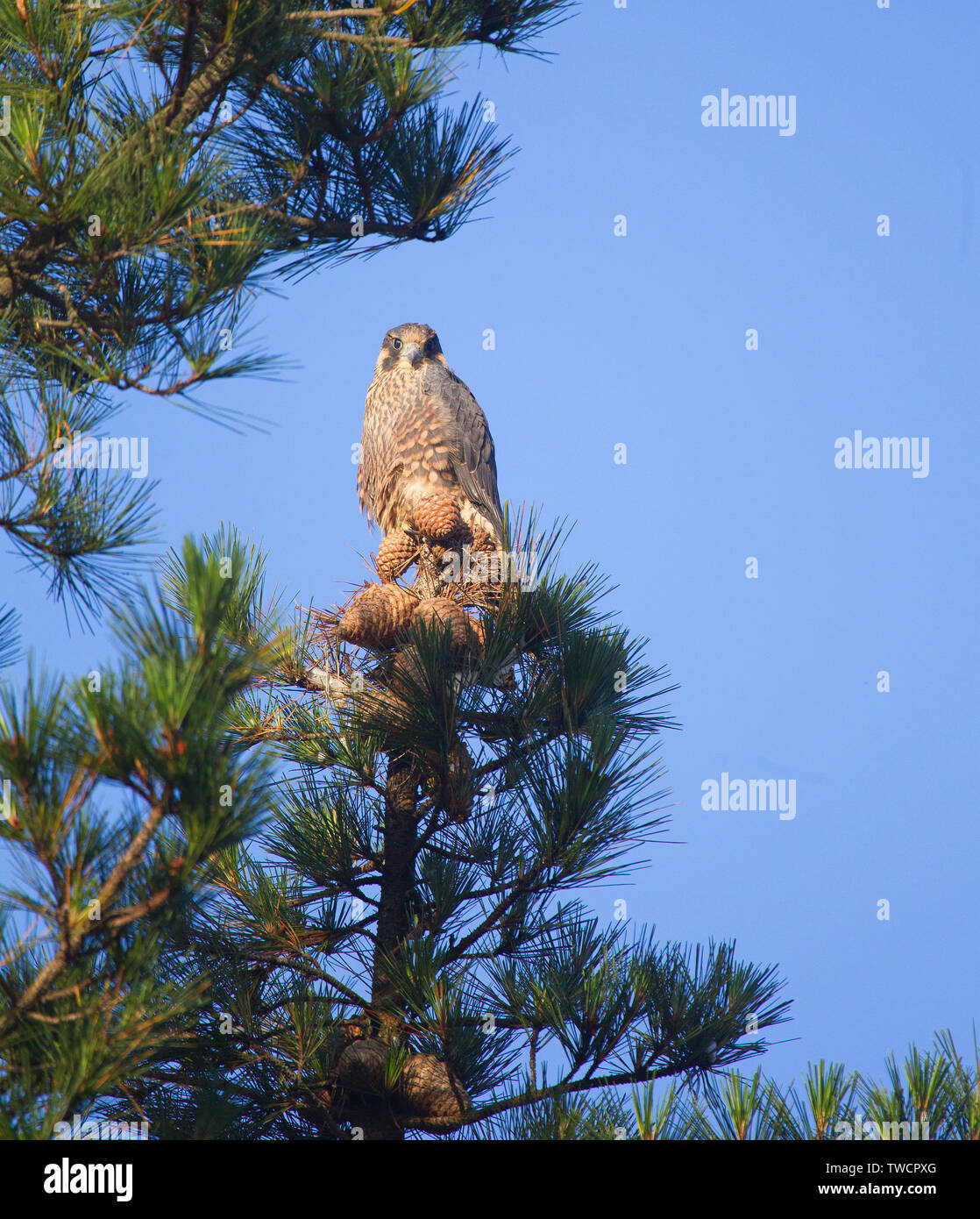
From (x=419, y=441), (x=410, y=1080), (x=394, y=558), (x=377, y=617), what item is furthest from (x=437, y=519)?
(x=410, y=1080)

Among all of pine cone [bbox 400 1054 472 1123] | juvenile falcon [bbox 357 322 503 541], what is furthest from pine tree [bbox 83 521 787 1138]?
juvenile falcon [bbox 357 322 503 541]

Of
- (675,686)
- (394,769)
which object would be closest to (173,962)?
(394,769)

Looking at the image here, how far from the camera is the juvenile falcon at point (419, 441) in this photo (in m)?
4.98

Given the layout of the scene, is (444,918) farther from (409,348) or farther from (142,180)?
(409,348)

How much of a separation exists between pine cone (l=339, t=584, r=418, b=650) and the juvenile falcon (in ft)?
3.77

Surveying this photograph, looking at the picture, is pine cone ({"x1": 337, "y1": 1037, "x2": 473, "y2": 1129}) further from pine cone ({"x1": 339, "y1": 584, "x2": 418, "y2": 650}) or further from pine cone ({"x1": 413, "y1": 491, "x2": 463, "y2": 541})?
pine cone ({"x1": 413, "y1": 491, "x2": 463, "y2": 541})

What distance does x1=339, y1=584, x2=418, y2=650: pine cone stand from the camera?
3.52 meters

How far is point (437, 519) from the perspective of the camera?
391cm

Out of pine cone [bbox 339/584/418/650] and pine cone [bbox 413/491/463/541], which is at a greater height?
pine cone [bbox 413/491/463/541]

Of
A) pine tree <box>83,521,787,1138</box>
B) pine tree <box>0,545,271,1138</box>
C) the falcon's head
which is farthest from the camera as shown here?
the falcon's head

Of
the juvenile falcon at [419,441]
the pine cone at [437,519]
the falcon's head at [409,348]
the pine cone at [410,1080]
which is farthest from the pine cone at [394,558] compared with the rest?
the falcon's head at [409,348]

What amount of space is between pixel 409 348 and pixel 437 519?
1848mm

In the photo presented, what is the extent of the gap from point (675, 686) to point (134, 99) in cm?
220

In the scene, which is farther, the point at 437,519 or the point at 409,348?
the point at 409,348
